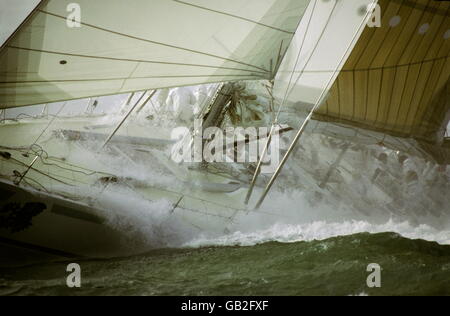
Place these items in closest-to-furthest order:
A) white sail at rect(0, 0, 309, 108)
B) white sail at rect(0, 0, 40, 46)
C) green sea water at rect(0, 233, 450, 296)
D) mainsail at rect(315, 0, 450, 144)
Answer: green sea water at rect(0, 233, 450, 296), white sail at rect(0, 0, 309, 108), white sail at rect(0, 0, 40, 46), mainsail at rect(315, 0, 450, 144)

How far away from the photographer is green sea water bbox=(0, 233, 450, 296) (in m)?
2.22

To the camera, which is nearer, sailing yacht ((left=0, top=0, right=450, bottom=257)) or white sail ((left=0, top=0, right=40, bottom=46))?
sailing yacht ((left=0, top=0, right=450, bottom=257))

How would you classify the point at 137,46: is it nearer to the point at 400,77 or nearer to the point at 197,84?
the point at 197,84

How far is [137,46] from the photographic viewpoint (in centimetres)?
312

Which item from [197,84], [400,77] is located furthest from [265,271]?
[400,77]

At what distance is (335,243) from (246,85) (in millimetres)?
3203

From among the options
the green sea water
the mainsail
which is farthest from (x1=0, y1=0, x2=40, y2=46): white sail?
the mainsail

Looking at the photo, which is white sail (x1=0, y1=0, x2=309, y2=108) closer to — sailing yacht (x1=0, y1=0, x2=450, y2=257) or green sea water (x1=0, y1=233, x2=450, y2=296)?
sailing yacht (x1=0, y1=0, x2=450, y2=257)

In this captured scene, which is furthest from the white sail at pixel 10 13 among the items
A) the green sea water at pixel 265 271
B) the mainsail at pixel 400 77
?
the mainsail at pixel 400 77

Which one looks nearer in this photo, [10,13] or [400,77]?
[10,13]

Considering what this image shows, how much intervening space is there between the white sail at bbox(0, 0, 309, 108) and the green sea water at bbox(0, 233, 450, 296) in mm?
1417

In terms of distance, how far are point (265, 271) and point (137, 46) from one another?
209 cm
